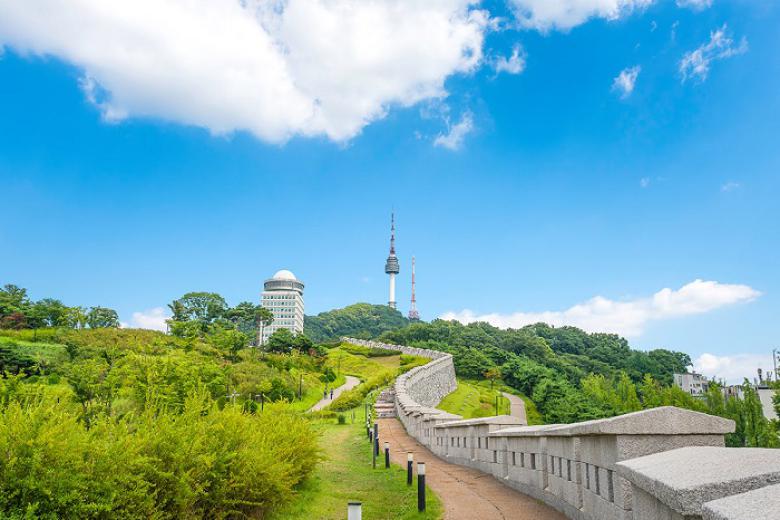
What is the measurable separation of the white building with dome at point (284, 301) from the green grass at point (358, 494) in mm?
123602

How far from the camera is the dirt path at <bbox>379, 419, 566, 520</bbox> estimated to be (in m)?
8.62

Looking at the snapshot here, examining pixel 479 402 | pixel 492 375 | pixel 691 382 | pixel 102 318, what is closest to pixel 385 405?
pixel 479 402

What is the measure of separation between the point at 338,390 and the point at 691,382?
71.0 m

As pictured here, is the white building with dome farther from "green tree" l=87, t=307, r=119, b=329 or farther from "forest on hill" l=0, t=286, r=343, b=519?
"forest on hill" l=0, t=286, r=343, b=519

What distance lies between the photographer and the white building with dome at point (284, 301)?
456 ft

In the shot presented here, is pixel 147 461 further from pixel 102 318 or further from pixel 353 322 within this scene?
pixel 353 322

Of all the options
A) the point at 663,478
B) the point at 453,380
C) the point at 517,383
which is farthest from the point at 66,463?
the point at 517,383

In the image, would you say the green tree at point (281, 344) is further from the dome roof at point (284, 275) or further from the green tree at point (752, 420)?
the dome roof at point (284, 275)

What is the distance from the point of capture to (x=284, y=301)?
465 feet

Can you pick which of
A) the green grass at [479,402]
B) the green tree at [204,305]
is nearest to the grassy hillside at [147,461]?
the green grass at [479,402]

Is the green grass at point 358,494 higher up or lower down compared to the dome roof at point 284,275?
lower down

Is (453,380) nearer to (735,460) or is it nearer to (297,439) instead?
(297,439)

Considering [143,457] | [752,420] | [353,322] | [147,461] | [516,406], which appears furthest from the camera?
[353,322]

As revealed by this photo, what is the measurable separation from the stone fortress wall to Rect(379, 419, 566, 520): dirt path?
200mm
